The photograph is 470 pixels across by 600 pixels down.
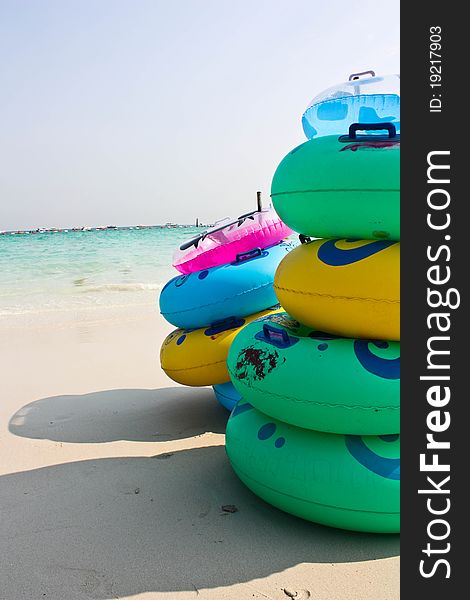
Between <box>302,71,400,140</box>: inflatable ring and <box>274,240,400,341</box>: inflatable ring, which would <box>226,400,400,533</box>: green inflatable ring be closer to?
<box>274,240,400,341</box>: inflatable ring

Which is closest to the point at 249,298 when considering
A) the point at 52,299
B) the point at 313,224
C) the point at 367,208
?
the point at 313,224

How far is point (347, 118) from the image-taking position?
2.83 meters

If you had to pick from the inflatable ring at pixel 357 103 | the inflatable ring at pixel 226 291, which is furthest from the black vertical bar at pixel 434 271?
the inflatable ring at pixel 226 291

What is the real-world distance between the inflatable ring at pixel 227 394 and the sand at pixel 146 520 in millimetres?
129

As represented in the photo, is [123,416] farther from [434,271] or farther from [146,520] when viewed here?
[434,271]

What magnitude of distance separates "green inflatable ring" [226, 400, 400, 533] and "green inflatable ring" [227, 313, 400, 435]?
0.08 meters

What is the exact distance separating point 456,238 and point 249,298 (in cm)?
190

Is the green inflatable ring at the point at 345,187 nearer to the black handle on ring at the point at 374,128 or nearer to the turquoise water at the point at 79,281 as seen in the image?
the black handle on ring at the point at 374,128

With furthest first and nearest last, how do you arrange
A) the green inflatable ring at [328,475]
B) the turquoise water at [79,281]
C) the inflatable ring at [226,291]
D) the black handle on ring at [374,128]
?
the turquoise water at [79,281], the inflatable ring at [226,291], the black handle on ring at [374,128], the green inflatable ring at [328,475]

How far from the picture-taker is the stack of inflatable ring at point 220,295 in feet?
11.8

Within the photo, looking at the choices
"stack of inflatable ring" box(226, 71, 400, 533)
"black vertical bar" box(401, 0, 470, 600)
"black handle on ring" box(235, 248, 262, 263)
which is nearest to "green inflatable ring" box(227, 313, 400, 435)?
"stack of inflatable ring" box(226, 71, 400, 533)

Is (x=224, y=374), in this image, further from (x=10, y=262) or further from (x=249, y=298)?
(x=10, y=262)

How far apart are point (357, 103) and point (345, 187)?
0.62 m

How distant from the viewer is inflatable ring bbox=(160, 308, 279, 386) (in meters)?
3.62
